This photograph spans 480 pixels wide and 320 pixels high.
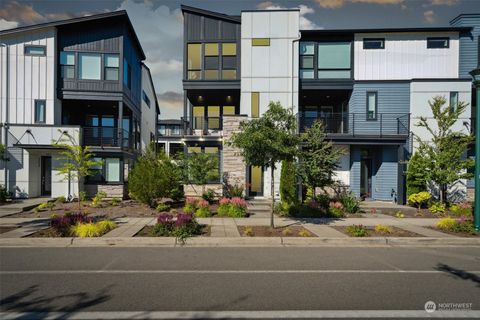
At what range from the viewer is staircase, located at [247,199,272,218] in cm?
1293

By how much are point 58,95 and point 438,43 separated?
24.8 meters

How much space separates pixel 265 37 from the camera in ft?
58.8

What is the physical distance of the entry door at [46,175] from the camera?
59.5 feet

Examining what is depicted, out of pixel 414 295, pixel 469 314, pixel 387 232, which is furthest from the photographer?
pixel 387 232

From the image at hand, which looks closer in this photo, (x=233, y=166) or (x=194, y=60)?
(x=233, y=166)

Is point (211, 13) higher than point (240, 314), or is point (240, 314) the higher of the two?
point (211, 13)

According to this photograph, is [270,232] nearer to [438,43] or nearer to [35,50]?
[438,43]

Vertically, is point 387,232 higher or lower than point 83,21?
lower

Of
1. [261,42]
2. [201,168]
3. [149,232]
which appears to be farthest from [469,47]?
[149,232]

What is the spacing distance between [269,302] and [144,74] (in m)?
27.2

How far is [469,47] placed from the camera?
1764 centimetres

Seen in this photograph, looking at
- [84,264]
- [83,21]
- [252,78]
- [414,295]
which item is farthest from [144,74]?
[414,295]

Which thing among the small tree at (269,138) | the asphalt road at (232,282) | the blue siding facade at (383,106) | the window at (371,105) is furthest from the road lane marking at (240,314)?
the window at (371,105)

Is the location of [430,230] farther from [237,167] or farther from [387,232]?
[237,167]
